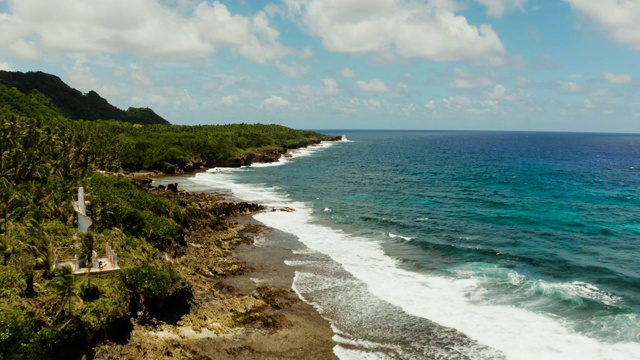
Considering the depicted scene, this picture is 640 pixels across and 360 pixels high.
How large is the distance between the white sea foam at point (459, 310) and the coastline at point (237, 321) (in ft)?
10.1

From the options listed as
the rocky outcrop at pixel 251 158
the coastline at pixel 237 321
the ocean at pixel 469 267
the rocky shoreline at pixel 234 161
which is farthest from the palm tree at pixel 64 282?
the rocky outcrop at pixel 251 158

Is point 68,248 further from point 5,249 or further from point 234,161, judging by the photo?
point 234,161

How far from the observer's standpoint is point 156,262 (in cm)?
3316

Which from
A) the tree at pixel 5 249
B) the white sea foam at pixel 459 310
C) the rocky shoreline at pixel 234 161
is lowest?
the white sea foam at pixel 459 310

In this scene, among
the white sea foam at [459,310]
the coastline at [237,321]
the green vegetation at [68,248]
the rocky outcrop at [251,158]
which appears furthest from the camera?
the rocky outcrop at [251,158]

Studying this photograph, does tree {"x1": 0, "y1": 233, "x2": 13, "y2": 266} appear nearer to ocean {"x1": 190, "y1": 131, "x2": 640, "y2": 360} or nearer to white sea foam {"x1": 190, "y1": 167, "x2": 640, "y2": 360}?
ocean {"x1": 190, "y1": 131, "x2": 640, "y2": 360}

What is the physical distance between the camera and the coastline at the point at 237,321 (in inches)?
973

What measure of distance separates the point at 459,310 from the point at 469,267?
9.39m

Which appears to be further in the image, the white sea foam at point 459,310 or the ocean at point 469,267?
the ocean at point 469,267

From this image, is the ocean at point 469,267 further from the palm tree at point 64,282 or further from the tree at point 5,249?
the tree at point 5,249

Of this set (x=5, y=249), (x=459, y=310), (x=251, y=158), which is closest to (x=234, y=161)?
(x=251, y=158)

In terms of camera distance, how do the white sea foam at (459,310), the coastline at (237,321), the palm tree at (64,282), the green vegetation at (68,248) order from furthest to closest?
the white sea foam at (459,310)
the coastline at (237,321)
the palm tree at (64,282)
the green vegetation at (68,248)

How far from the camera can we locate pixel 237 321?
2823cm

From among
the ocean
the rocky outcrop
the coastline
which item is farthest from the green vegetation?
the rocky outcrop
